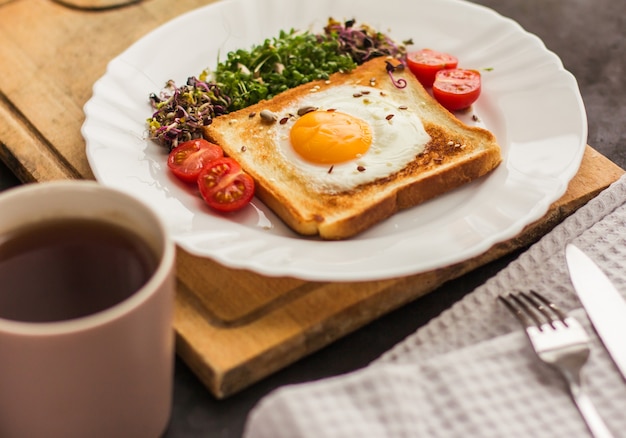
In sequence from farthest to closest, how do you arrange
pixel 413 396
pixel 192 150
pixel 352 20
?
pixel 352 20 < pixel 192 150 < pixel 413 396

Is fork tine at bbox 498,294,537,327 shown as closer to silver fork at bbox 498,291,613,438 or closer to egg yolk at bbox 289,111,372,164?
silver fork at bbox 498,291,613,438

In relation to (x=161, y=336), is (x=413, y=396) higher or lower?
lower

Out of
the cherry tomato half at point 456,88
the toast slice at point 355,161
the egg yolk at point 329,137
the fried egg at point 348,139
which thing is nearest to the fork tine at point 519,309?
the toast slice at point 355,161

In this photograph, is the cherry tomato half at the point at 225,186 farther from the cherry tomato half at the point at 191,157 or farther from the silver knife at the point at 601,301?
the silver knife at the point at 601,301

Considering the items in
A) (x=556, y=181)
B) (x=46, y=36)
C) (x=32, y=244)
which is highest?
(x=32, y=244)

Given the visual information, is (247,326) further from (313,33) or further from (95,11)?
(95,11)

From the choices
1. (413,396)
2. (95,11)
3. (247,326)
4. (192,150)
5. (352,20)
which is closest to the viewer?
(413,396)

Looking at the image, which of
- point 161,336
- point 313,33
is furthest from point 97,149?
point 313,33
